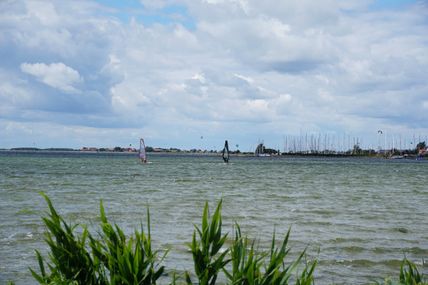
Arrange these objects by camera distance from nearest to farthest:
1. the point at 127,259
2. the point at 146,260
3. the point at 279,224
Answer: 1. the point at 127,259
2. the point at 146,260
3. the point at 279,224

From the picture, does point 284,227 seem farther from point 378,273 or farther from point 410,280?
point 410,280

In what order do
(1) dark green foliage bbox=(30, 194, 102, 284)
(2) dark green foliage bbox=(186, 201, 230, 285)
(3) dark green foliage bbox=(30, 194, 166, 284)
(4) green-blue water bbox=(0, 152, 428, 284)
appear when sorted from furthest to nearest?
(4) green-blue water bbox=(0, 152, 428, 284) → (1) dark green foliage bbox=(30, 194, 102, 284) → (3) dark green foliage bbox=(30, 194, 166, 284) → (2) dark green foliage bbox=(186, 201, 230, 285)

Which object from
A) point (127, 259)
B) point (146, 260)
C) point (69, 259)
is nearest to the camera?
point (127, 259)

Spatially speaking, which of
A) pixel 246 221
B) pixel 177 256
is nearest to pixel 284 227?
pixel 246 221

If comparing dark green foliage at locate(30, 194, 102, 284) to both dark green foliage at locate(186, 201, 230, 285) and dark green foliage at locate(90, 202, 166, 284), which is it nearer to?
dark green foliage at locate(90, 202, 166, 284)

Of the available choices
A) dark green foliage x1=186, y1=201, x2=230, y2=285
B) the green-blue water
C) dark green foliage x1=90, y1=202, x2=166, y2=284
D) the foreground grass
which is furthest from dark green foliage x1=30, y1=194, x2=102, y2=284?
dark green foliage x1=186, y1=201, x2=230, y2=285

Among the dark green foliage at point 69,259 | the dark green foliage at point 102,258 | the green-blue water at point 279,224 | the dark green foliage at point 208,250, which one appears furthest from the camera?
the green-blue water at point 279,224

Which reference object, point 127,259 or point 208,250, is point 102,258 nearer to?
point 127,259

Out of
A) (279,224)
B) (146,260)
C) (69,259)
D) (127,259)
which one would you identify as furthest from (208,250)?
(279,224)

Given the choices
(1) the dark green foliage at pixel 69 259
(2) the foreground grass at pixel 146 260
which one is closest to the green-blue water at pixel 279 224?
(1) the dark green foliage at pixel 69 259

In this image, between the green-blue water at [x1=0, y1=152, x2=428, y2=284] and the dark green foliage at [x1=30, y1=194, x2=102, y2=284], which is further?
the green-blue water at [x1=0, y1=152, x2=428, y2=284]

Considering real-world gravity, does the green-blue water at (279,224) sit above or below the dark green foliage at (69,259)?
below

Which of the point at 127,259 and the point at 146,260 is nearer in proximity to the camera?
the point at 127,259

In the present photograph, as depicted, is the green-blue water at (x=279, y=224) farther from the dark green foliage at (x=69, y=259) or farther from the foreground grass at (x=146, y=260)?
the foreground grass at (x=146, y=260)
